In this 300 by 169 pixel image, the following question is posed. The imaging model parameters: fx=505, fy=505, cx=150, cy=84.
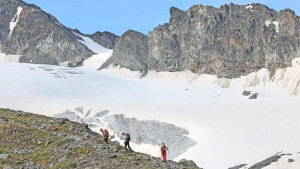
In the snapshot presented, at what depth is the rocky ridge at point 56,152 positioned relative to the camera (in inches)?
1158

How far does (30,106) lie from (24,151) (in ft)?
455

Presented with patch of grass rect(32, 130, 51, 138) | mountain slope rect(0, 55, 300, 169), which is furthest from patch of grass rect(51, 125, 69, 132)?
mountain slope rect(0, 55, 300, 169)

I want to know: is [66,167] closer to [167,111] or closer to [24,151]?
[24,151]

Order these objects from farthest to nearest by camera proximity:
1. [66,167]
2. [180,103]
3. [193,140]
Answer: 1. [180,103]
2. [193,140]
3. [66,167]

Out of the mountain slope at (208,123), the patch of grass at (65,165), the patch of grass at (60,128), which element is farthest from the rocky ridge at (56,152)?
the mountain slope at (208,123)

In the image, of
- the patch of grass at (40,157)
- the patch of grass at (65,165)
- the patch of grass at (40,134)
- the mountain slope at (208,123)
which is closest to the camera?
the patch of grass at (65,165)

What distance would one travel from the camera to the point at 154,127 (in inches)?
5694

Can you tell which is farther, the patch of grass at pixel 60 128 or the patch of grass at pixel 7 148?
the patch of grass at pixel 60 128

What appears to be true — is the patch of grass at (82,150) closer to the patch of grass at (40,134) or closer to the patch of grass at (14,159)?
the patch of grass at (14,159)

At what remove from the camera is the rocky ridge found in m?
29.4

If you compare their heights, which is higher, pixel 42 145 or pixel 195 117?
pixel 42 145

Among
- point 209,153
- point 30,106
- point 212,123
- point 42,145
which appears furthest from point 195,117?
point 42,145

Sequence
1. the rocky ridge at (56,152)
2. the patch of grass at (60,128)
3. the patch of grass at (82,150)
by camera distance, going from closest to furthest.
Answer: the rocky ridge at (56,152), the patch of grass at (82,150), the patch of grass at (60,128)

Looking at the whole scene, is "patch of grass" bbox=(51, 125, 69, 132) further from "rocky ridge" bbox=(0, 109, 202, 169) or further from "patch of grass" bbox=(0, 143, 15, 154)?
"patch of grass" bbox=(0, 143, 15, 154)
